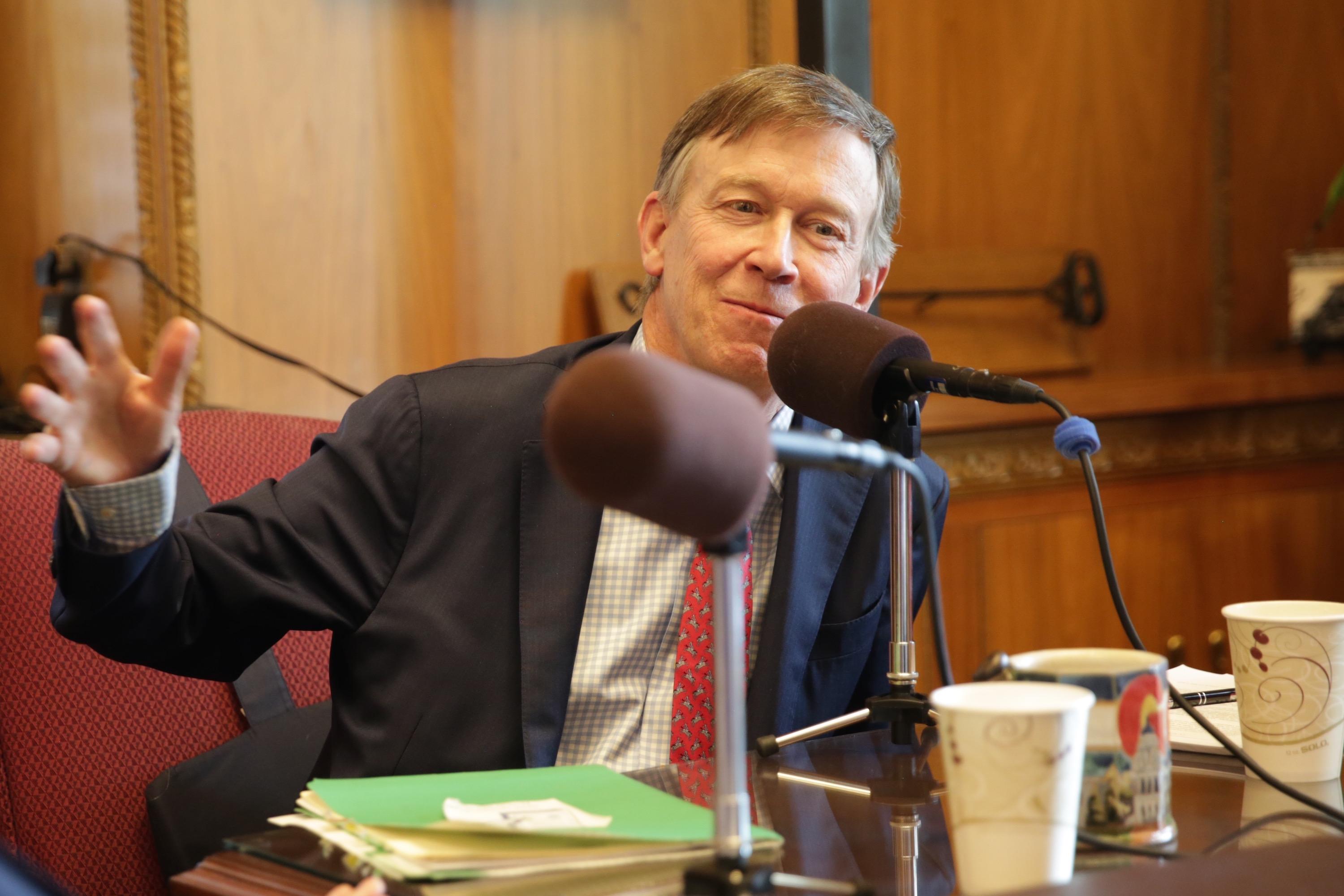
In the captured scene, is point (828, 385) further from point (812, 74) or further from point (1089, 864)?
point (812, 74)

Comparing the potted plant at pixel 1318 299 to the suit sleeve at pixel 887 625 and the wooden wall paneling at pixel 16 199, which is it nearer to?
the suit sleeve at pixel 887 625

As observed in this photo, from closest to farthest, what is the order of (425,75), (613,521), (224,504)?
1. (224,504)
2. (613,521)
3. (425,75)

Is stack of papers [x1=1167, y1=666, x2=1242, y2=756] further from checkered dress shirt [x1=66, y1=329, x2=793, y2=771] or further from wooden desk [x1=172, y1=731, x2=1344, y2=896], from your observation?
checkered dress shirt [x1=66, y1=329, x2=793, y2=771]

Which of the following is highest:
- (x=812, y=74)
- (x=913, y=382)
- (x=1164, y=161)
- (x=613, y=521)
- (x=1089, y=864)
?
(x=1164, y=161)

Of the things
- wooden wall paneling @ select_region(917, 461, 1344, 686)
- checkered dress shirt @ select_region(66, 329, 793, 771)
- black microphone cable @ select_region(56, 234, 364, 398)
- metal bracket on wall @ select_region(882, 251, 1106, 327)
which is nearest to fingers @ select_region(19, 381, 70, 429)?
checkered dress shirt @ select_region(66, 329, 793, 771)

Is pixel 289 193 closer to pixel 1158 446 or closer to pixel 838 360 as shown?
pixel 838 360

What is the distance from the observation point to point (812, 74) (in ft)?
5.06

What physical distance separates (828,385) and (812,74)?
0.61 metres

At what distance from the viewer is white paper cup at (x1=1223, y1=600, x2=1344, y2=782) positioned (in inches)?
38.4

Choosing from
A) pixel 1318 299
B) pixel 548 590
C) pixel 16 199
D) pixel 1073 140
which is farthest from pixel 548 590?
pixel 1318 299

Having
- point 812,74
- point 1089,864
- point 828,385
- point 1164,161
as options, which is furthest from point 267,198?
point 1164,161

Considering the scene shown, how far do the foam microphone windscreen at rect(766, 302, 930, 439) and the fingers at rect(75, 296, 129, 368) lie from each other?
499 millimetres

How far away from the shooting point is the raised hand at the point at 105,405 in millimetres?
861

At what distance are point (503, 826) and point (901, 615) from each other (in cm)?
42
